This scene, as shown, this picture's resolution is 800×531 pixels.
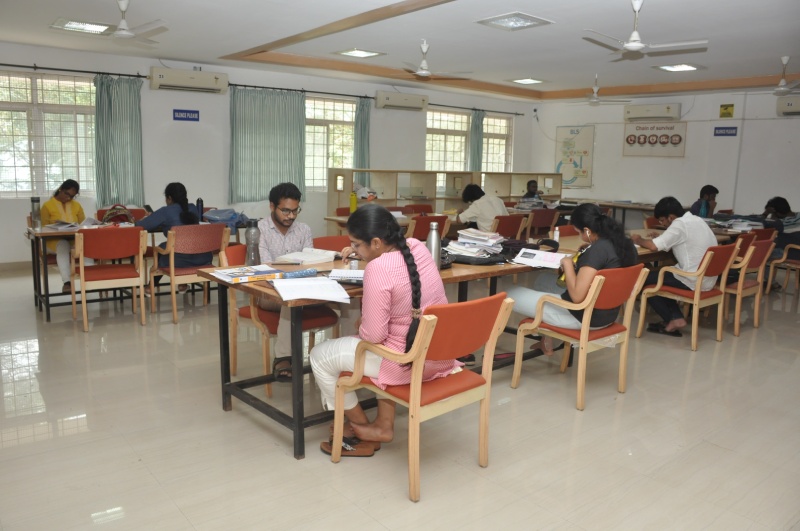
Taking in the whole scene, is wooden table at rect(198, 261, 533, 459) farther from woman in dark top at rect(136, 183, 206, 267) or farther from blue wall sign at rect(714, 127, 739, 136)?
blue wall sign at rect(714, 127, 739, 136)

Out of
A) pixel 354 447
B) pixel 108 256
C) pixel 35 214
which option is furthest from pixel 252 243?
pixel 35 214

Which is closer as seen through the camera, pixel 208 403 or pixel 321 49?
pixel 208 403

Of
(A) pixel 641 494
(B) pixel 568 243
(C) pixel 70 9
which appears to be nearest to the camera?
(A) pixel 641 494

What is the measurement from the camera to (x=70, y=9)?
519 cm

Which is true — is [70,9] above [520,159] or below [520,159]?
above

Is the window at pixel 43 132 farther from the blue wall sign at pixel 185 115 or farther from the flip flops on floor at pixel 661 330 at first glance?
the flip flops on floor at pixel 661 330

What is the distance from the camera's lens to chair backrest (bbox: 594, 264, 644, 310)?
3225 mm

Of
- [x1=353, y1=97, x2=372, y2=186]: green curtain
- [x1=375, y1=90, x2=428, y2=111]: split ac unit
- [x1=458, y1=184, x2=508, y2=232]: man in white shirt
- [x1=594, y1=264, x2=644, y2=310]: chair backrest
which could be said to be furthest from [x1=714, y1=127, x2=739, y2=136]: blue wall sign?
[x1=594, y1=264, x2=644, y2=310]: chair backrest

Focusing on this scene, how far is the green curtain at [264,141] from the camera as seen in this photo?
833 cm

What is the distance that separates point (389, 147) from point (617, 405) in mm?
7158

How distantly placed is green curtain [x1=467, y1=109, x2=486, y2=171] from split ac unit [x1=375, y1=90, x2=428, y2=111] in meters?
1.21

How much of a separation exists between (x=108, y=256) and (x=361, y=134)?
214 inches

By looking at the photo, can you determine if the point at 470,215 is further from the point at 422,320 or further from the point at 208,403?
the point at 422,320

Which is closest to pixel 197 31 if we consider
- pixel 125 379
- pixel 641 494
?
pixel 125 379
